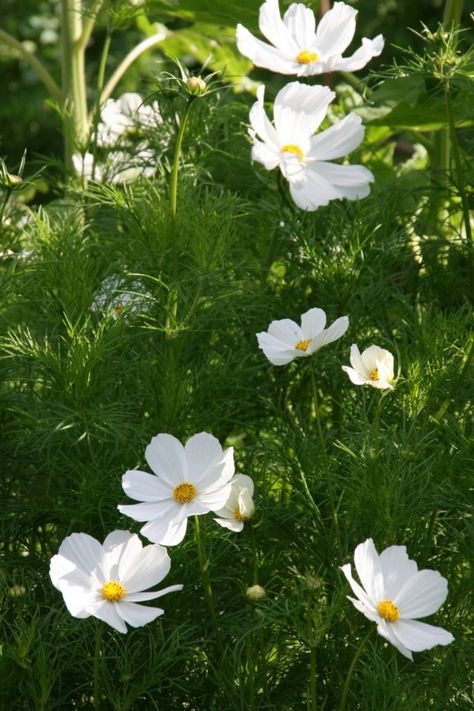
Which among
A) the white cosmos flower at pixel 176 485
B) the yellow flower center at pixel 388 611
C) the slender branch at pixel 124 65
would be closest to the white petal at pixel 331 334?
the white cosmos flower at pixel 176 485

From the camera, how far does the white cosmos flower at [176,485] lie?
2.70ft

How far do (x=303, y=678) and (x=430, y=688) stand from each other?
101mm

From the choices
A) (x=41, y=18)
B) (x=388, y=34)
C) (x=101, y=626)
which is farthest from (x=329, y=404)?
(x=41, y=18)

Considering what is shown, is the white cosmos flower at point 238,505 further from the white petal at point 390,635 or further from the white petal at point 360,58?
the white petal at point 360,58

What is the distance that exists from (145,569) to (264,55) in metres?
0.47

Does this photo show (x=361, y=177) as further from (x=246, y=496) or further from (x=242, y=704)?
(x=242, y=704)

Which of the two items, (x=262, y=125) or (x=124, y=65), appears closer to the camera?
(x=262, y=125)

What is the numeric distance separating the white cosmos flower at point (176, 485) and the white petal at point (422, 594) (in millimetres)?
138

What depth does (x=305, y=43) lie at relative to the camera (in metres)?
1.06

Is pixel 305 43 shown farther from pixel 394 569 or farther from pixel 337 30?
pixel 394 569

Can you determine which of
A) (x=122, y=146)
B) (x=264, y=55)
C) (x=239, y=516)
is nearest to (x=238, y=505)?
(x=239, y=516)

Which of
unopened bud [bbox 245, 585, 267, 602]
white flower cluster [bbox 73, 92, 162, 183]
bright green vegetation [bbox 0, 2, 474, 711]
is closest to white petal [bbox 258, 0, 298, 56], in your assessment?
bright green vegetation [bbox 0, 2, 474, 711]

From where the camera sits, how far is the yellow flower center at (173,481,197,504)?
2.77 ft

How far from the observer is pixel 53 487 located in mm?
1010
